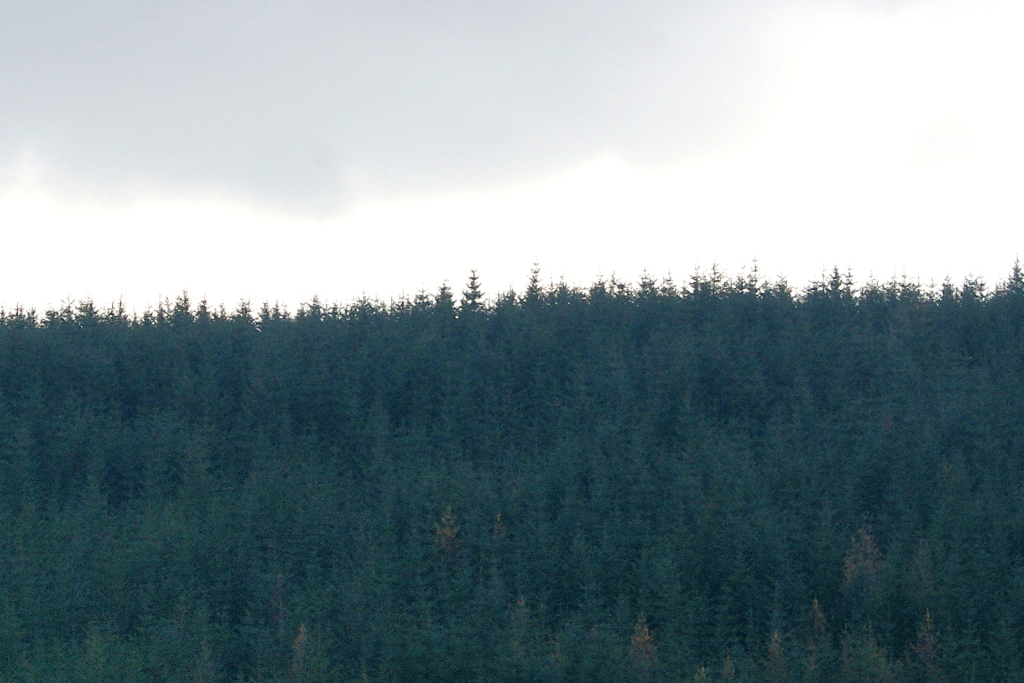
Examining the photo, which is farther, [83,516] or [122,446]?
[122,446]

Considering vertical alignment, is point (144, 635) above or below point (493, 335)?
below

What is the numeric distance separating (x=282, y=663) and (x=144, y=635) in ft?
14.0

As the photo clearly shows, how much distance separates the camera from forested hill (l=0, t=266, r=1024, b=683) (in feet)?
60.8

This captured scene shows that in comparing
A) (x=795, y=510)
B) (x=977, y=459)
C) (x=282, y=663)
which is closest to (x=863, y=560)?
(x=795, y=510)

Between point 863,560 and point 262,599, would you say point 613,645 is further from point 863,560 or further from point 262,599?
point 262,599

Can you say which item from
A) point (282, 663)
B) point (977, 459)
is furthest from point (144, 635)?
point (977, 459)

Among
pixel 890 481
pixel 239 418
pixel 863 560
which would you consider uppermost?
pixel 239 418

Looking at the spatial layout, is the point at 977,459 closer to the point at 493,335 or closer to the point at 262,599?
the point at 493,335

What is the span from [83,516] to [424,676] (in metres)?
12.3

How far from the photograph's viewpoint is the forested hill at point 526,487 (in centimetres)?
1853

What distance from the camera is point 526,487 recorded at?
80.7 ft

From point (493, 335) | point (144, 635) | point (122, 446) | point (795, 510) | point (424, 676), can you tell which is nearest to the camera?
point (424, 676)

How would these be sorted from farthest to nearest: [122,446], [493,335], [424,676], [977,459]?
[493,335]
[122,446]
[977,459]
[424,676]

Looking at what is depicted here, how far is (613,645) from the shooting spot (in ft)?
57.8
